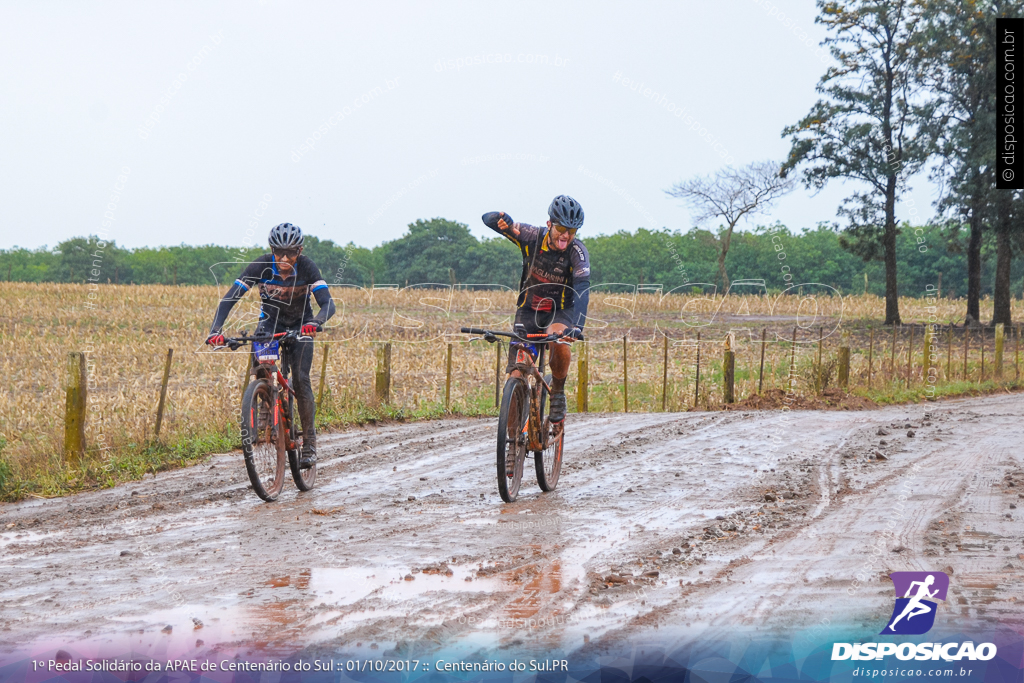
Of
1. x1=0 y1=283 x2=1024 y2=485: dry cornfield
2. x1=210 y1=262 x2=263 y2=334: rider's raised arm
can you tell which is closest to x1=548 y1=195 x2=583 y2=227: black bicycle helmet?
x1=210 y1=262 x2=263 y2=334: rider's raised arm

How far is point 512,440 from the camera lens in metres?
6.58

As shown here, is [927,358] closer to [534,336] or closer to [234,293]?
[534,336]

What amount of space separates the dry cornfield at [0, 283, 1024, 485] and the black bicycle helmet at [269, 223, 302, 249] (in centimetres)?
272

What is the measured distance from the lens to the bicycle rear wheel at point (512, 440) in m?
6.37

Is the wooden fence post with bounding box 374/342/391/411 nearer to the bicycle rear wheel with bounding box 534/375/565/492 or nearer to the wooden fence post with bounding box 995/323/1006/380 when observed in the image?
the bicycle rear wheel with bounding box 534/375/565/492

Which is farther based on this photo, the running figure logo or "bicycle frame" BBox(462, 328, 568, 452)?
"bicycle frame" BBox(462, 328, 568, 452)

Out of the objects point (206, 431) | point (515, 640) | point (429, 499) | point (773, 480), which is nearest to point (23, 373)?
point (206, 431)

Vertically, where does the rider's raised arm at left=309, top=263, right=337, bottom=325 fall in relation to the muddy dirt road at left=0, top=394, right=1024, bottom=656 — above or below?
above

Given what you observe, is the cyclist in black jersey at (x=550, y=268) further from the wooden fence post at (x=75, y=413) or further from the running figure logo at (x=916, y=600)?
the wooden fence post at (x=75, y=413)

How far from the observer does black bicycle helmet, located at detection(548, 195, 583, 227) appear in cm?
679

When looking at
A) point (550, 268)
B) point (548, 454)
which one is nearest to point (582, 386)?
point (548, 454)

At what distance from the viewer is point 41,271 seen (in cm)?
9825

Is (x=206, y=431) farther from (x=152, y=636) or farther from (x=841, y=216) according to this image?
(x=841, y=216)

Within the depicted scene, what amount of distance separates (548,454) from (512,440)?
79 cm
